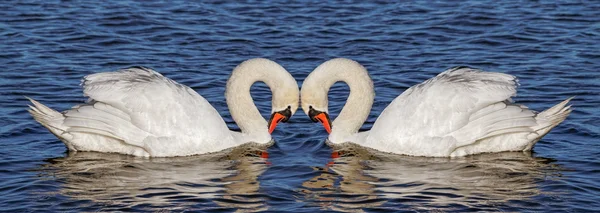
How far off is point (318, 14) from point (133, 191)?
37.5 ft

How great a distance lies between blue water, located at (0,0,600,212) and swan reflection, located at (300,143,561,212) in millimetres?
26

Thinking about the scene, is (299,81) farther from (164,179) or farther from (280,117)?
(164,179)

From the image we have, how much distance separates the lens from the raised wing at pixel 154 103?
13.7m

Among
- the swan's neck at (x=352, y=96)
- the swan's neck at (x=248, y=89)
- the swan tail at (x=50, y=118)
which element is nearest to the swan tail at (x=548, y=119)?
the swan's neck at (x=352, y=96)

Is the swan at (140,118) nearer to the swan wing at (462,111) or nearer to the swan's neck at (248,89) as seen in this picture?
the swan's neck at (248,89)

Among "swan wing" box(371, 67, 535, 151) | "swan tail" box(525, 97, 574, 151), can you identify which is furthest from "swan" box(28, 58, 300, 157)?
"swan tail" box(525, 97, 574, 151)

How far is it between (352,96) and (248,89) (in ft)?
4.23

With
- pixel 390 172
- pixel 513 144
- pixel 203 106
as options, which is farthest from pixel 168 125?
pixel 513 144

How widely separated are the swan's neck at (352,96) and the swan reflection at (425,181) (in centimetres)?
34

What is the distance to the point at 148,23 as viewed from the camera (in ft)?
73.6

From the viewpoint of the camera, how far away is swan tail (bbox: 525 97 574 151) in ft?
44.8

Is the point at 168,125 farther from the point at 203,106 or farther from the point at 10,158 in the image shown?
the point at 10,158

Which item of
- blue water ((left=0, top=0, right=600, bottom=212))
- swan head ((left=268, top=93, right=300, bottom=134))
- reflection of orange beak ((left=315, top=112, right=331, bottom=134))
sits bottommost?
blue water ((left=0, top=0, right=600, bottom=212))

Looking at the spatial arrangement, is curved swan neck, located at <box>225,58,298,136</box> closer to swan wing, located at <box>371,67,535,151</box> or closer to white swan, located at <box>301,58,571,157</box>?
white swan, located at <box>301,58,571,157</box>
